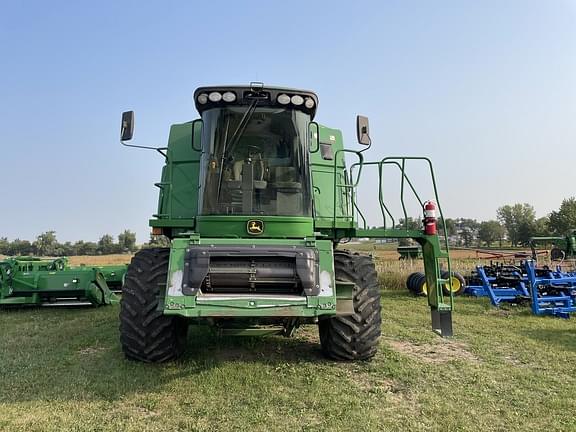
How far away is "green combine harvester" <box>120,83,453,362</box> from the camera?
4.10 meters

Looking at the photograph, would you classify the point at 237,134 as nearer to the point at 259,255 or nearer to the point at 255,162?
the point at 255,162

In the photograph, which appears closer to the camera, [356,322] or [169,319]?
[169,319]

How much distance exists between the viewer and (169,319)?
14.8 feet

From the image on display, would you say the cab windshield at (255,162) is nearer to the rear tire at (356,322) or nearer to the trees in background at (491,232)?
the rear tire at (356,322)

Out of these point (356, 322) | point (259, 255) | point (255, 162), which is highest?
point (255, 162)

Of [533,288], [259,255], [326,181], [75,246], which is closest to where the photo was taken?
[259,255]

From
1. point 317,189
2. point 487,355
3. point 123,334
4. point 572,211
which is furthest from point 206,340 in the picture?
point 572,211

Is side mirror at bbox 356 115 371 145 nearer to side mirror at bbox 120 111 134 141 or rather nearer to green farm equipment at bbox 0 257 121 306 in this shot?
side mirror at bbox 120 111 134 141

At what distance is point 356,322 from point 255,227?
1428mm

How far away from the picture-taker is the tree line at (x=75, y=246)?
59.8 m

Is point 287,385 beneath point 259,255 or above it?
beneath

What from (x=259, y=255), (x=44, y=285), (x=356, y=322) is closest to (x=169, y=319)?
(x=259, y=255)

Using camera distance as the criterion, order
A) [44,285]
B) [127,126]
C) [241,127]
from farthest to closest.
Result: [44,285]
[127,126]
[241,127]

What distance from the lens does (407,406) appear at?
3754mm
